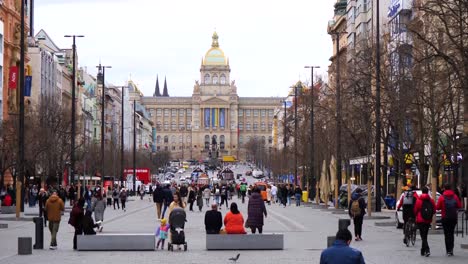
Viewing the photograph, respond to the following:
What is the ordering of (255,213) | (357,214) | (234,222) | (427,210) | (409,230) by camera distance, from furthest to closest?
(357,214)
(255,213)
(409,230)
(234,222)
(427,210)

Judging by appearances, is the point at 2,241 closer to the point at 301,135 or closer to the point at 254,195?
the point at 254,195

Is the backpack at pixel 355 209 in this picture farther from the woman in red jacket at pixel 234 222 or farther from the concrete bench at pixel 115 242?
the concrete bench at pixel 115 242

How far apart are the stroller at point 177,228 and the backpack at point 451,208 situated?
5896 millimetres

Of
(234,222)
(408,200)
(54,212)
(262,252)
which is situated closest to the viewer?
(262,252)

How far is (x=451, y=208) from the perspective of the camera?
26156 mm

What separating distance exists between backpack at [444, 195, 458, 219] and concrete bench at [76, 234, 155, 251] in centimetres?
657

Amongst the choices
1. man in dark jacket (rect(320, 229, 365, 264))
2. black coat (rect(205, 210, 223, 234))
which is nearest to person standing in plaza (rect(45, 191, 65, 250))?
black coat (rect(205, 210, 223, 234))

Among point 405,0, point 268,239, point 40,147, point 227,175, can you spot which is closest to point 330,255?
point 268,239

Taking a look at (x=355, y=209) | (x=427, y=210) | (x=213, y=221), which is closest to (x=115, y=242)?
(x=213, y=221)

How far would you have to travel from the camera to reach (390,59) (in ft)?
177

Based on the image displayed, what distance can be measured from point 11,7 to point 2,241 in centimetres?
5307

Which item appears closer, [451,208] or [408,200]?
[451,208]

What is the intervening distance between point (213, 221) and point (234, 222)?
1.59ft

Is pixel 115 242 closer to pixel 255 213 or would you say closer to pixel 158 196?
pixel 255 213
